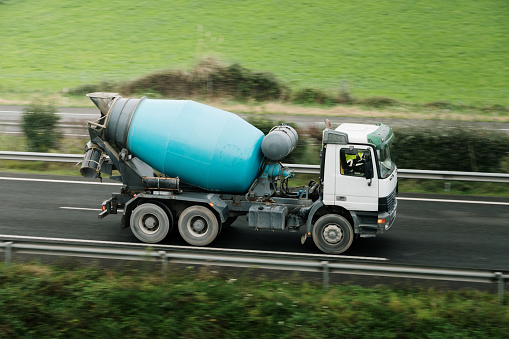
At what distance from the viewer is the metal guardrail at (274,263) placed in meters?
8.34

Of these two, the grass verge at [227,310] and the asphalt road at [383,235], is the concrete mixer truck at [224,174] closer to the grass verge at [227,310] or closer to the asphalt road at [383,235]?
the asphalt road at [383,235]

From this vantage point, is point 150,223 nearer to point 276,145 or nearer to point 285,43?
point 276,145

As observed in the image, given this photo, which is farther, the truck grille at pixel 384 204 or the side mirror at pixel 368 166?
the truck grille at pixel 384 204

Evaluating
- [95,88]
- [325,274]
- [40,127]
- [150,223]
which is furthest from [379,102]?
[325,274]

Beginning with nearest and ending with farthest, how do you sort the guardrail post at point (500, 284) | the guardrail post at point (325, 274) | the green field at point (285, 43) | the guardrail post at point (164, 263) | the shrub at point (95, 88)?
the guardrail post at point (500, 284), the guardrail post at point (325, 274), the guardrail post at point (164, 263), the shrub at point (95, 88), the green field at point (285, 43)

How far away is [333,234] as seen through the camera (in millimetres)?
11148

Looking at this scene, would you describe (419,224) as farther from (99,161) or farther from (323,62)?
(323,62)

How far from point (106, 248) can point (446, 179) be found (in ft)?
33.5

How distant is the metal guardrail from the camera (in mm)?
8336

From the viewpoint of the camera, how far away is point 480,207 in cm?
1473

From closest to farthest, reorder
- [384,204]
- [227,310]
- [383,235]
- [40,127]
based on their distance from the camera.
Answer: [227,310] < [384,204] < [383,235] < [40,127]

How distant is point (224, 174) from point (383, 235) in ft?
12.8

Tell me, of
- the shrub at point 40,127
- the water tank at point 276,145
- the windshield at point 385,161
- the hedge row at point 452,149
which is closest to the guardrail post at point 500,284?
the windshield at point 385,161

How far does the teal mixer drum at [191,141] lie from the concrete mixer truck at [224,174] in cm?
2
